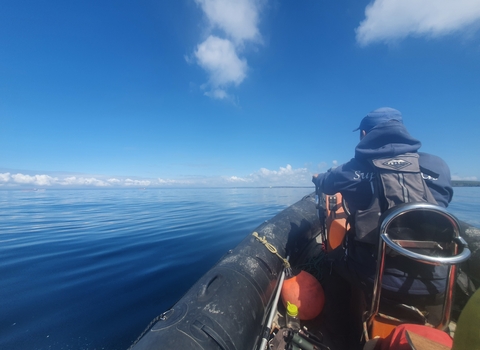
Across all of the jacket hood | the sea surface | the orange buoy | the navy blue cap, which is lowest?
the sea surface

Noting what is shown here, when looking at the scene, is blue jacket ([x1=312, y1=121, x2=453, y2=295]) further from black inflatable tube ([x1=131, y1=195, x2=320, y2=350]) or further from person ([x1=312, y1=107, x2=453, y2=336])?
black inflatable tube ([x1=131, y1=195, x2=320, y2=350])

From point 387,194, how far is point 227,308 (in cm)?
193

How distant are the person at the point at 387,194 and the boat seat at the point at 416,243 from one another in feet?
0.26

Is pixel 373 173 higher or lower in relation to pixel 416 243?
higher

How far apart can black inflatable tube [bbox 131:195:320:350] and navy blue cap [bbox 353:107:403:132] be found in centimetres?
235

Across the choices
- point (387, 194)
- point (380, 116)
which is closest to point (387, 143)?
point (380, 116)

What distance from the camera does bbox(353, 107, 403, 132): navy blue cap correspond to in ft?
6.79

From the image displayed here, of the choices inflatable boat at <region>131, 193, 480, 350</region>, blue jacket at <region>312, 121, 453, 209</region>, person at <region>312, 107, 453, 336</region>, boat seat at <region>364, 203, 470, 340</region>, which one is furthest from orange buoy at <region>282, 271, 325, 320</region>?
blue jacket at <region>312, 121, 453, 209</region>

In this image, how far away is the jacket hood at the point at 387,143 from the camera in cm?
177

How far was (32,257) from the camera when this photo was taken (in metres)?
5.30

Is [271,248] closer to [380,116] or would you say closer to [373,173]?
[373,173]

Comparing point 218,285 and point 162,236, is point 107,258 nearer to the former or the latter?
point 162,236

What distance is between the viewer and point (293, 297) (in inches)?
92.8

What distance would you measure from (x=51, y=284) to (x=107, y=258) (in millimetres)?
1254
